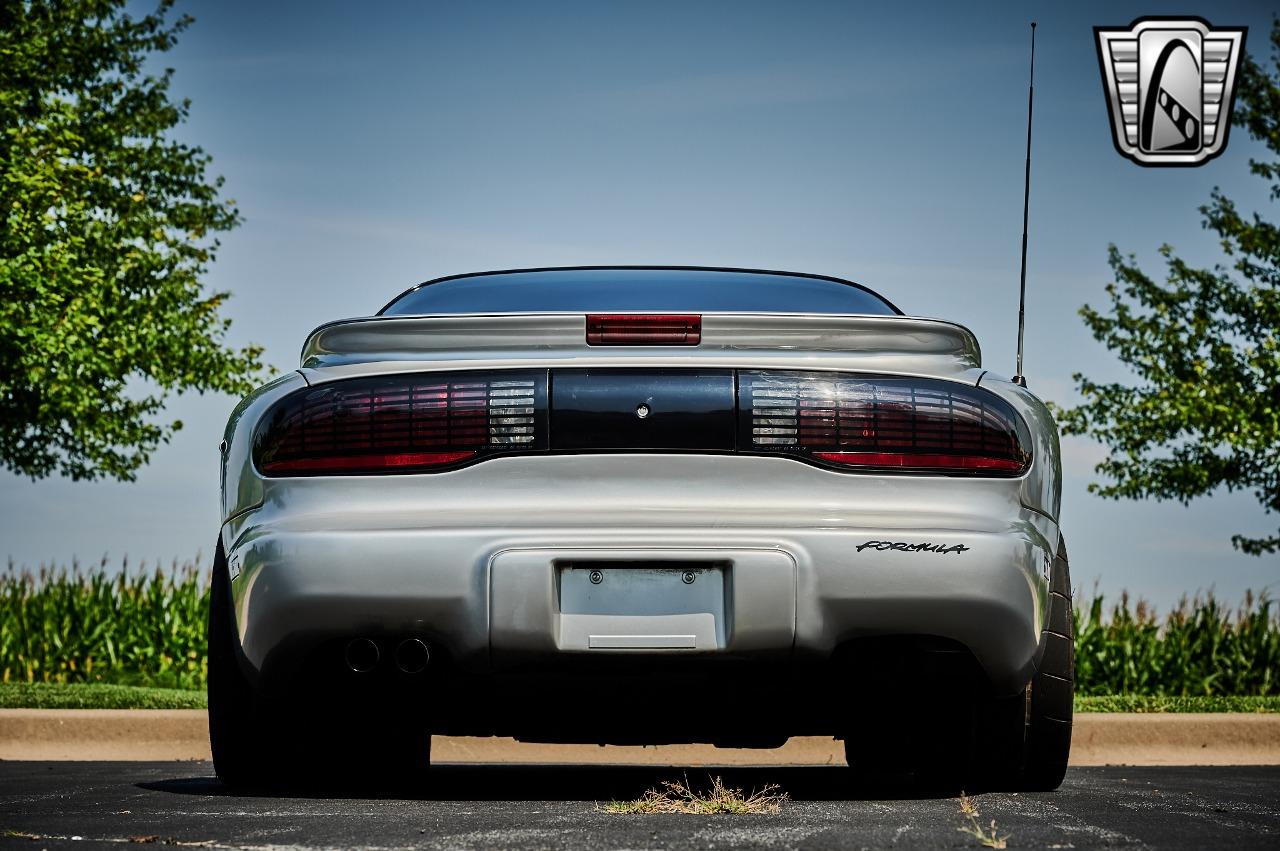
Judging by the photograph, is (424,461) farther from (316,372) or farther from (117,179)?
(117,179)

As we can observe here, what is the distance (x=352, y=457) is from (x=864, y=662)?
145 centimetres

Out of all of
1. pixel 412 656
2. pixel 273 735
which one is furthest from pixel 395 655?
pixel 273 735

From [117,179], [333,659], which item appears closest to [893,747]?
[333,659]

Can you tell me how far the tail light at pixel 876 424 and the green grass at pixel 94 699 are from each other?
6.23 m

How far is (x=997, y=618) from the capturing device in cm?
390

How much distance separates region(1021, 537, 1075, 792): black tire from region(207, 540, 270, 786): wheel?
2226mm

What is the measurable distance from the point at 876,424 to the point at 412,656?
135 centimetres

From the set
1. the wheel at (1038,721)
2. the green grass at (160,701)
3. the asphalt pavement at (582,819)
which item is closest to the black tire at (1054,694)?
the wheel at (1038,721)

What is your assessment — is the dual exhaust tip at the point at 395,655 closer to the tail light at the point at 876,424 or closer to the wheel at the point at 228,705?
the wheel at the point at 228,705

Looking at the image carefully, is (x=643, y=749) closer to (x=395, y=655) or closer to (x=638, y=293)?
(x=638, y=293)

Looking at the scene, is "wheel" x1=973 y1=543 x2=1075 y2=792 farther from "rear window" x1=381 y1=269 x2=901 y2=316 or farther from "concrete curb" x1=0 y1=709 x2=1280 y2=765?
"concrete curb" x1=0 y1=709 x2=1280 y2=765

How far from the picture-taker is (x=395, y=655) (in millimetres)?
3939

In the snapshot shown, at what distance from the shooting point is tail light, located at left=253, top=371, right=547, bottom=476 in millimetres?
3928

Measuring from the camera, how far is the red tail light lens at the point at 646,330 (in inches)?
161
